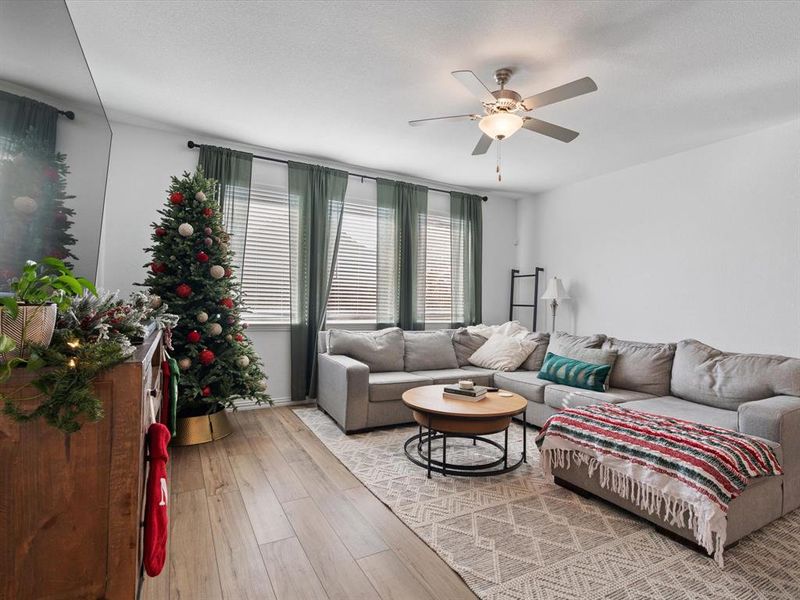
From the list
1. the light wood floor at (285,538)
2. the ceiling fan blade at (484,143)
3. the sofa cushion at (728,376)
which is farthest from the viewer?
the ceiling fan blade at (484,143)

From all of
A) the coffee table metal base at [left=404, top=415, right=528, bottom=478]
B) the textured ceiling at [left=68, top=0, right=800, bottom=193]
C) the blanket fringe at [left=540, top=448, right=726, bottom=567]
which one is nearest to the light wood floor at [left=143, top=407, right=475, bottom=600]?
the coffee table metal base at [left=404, top=415, right=528, bottom=478]

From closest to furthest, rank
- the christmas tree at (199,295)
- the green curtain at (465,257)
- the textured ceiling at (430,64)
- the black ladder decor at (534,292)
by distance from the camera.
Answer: the textured ceiling at (430,64)
the christmas tree at (199,295)
the green curtain at (465,257)
the black ladder decor at (534,292)

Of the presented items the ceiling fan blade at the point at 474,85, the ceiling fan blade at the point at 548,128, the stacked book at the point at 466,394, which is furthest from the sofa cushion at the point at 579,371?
the ceiling fan blade at the point at 474,85

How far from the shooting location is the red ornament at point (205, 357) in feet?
10.5

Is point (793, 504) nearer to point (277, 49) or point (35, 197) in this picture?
point (35, 197)

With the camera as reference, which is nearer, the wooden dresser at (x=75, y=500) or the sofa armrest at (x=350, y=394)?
the wooden dresser at (x=75, y=500)

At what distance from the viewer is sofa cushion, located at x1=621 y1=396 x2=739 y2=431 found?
2.62 m

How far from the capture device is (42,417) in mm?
988

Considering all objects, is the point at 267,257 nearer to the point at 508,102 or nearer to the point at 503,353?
the point at 503,353

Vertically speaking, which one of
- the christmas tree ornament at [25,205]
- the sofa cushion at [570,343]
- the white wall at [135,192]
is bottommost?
the sofa cushion at [570,343]

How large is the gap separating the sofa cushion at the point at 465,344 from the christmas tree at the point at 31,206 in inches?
148

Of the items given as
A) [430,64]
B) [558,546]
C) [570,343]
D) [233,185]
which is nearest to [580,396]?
[570,343]

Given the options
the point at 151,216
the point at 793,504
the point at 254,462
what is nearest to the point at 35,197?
the point at 254,462

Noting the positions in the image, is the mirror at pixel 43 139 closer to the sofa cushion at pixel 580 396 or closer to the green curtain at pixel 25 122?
the green curtain at pixel 25 122
